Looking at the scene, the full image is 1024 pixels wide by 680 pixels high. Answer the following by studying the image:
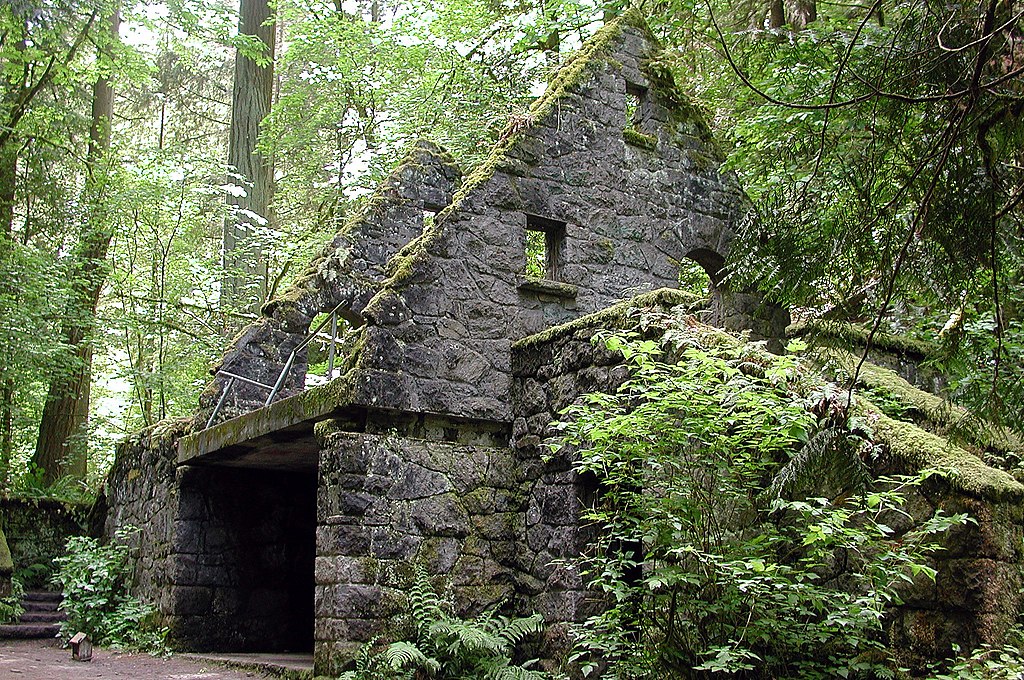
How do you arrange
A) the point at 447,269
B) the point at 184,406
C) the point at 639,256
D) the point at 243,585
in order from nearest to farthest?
the point at 447,269
the point at 639,256
the point at 243,585
the point at 184,406

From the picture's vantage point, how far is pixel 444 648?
7.04 metres

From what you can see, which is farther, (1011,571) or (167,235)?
(167,235)

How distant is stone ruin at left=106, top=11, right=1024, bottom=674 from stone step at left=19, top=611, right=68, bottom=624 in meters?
2.02

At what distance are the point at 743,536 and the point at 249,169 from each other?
12483mm

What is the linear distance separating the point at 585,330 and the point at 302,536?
5.08m

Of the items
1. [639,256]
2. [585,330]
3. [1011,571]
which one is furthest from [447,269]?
[1011,571]

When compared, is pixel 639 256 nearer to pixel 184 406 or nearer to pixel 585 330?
pixel 585 330

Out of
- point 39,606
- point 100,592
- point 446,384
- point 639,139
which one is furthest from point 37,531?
point 639,139

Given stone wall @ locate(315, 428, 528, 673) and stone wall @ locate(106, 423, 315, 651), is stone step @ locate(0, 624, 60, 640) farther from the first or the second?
stone wall @ locate(315, 428, 528, 673)

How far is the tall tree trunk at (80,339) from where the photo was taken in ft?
50.8

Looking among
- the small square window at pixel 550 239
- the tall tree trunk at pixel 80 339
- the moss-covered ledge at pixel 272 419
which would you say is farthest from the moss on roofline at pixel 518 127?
the tall tree trunk at pixel 80 339

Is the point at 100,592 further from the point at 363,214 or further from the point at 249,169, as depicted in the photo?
the point at 249,169

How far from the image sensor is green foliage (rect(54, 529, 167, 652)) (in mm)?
10628

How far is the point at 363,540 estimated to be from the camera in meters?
7.24
